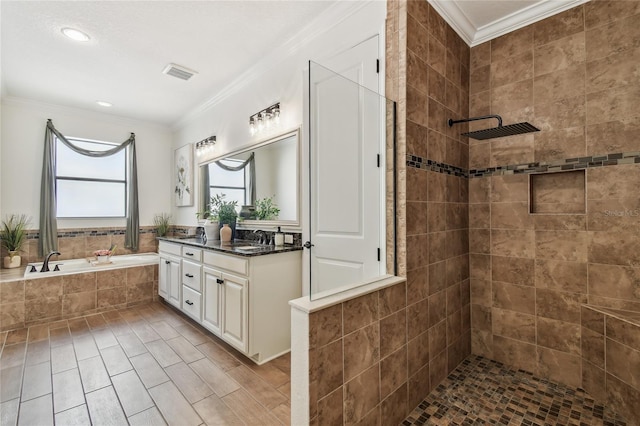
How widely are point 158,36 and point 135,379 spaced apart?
274 cm

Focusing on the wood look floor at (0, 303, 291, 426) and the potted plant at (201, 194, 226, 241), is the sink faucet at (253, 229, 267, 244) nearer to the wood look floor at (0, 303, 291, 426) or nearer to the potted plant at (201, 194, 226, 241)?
the potted plant at (201, 194, 226, 241)

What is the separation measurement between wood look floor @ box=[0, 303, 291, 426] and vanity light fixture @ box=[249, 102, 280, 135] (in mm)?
2140

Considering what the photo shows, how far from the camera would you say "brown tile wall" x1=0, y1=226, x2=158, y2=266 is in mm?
3939

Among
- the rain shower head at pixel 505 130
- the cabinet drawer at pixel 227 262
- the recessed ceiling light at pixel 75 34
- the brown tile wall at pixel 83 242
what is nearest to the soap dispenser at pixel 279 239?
the cabinet drawer at pixel 227 262

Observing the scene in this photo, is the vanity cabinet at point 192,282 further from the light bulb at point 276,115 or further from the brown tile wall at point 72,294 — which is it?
the light bulb at point 276,115

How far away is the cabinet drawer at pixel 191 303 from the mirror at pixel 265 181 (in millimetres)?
892

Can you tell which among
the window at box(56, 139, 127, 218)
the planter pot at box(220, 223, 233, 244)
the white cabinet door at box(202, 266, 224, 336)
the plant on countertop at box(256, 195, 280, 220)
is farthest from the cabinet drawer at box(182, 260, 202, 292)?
the window at box(56, 139, 127, 218)

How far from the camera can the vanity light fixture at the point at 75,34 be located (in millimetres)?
2418

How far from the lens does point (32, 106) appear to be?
3965mm

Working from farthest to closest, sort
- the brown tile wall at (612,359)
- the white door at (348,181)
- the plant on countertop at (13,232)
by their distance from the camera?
1. the plant on countertop at (13,232)
2. the white door at (348,181)
3. the brown tile wall at (612,359)

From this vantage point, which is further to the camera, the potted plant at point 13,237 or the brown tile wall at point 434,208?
the potted plant at point 13,237

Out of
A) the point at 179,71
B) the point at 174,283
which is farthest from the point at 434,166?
the point at 174,283

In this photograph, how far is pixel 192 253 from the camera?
3.06m

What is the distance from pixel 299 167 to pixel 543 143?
6.25 feet
